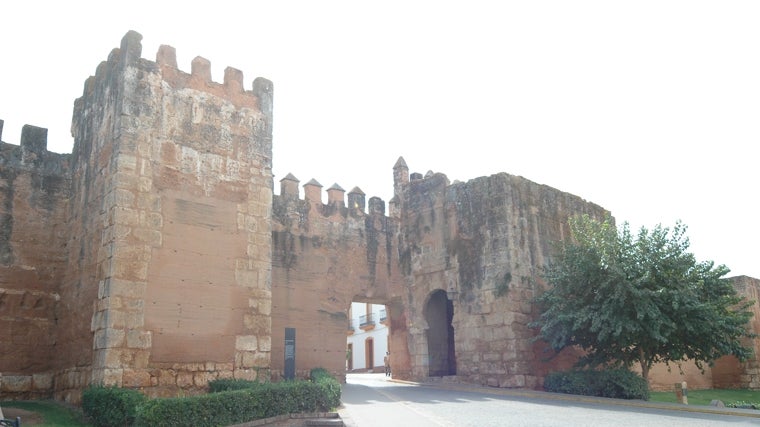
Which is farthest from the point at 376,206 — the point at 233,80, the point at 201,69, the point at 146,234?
the point at 146,234

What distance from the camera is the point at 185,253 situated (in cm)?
1175

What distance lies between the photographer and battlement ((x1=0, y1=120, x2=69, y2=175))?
13391 millimetres

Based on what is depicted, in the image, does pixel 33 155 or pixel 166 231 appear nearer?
pixel 166 231

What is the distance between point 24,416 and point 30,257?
3850 mm

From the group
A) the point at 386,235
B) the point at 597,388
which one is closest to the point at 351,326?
the point at 386,235

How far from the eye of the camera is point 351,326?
38.8 m

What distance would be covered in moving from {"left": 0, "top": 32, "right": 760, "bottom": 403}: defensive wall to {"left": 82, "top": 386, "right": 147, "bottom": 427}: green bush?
415 millimetres

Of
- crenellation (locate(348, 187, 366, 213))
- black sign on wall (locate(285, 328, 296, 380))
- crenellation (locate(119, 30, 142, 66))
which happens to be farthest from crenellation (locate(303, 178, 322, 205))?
crenellation (locate(119, 30, 142, 66))

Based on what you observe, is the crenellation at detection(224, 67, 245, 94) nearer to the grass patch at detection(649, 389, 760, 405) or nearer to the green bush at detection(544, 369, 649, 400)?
the green bush at detection(544, 369, 649, 400)

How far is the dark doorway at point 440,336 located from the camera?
18469 millimetres

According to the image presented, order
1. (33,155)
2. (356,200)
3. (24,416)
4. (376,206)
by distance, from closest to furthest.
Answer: (24,416)
(33,155)
(356,200)
(376,206)

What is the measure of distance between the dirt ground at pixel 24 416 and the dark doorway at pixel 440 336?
34.4 feet

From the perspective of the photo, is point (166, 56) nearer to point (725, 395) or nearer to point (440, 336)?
point (440, 336)

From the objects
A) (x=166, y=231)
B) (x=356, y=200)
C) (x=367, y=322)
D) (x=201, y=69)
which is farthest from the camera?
(x=367, y=322)
